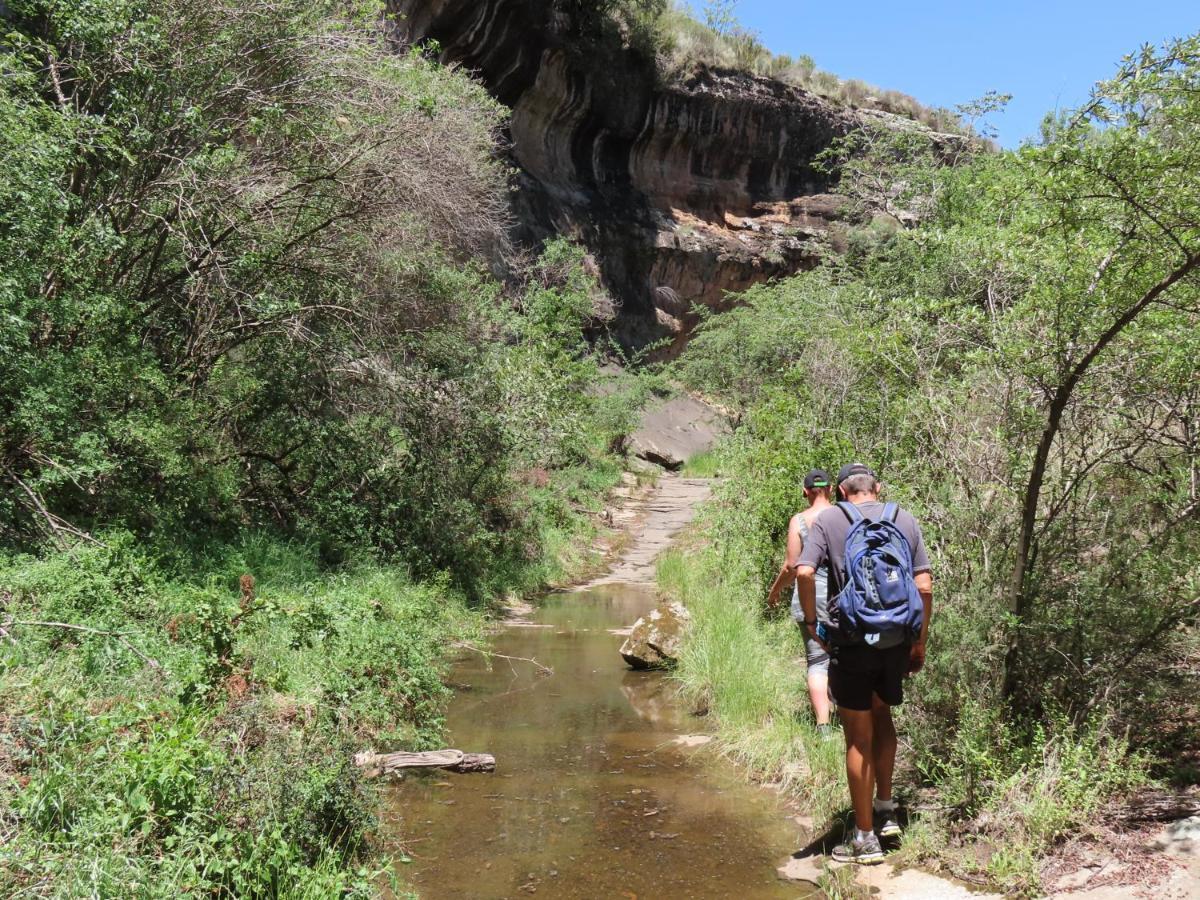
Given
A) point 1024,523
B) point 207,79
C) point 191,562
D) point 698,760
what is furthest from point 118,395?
point 1024,523

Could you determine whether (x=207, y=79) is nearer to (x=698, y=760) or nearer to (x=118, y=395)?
(x=118, y=395)

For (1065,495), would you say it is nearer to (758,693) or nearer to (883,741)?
(883,741)

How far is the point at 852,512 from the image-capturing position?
13.9ft

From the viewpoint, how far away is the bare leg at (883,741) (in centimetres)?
430

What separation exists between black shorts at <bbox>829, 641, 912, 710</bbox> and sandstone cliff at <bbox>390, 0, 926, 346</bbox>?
22.4 meters

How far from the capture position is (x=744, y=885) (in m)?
4.31

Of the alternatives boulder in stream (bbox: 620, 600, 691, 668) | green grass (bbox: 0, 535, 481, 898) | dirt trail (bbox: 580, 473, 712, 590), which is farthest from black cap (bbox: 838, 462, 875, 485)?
dirt trail (bbox: 580, 473, 712, 590)

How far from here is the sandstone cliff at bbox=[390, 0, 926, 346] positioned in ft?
85.1

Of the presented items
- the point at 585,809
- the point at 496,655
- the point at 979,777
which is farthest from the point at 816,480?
the point at 496,655

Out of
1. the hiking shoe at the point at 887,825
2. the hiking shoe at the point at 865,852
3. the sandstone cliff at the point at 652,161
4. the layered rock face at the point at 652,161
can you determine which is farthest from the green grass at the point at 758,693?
the sandstone cliff at the point at 652,161

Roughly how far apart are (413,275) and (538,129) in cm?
1964

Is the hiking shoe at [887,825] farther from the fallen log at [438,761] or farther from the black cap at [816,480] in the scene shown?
the fallen log at [438,761]

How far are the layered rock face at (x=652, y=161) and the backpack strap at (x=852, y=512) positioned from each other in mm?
22221

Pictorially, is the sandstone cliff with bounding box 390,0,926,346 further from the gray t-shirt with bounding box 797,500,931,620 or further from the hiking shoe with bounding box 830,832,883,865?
the hiking shoe with bounding box 830,832,883,865
